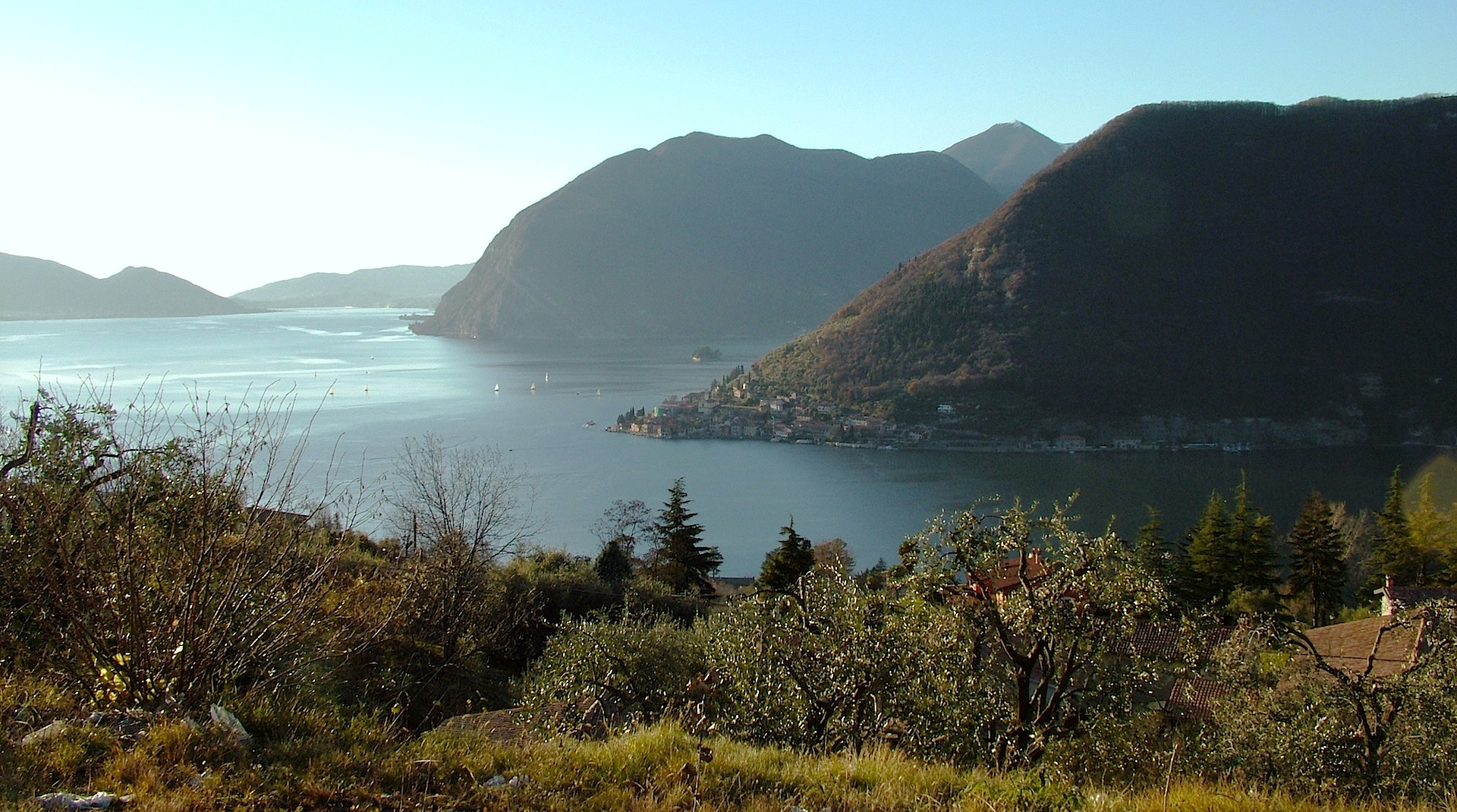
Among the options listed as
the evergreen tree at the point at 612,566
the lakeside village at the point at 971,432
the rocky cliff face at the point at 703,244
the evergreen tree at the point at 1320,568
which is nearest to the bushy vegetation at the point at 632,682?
the evergreen tree at the point at 612,566

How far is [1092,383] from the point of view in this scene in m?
53.1

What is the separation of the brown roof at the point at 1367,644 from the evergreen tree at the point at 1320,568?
812 centimetres

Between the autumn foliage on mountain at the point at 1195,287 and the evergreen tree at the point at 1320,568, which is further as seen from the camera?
the autumn foliage on mountain at the point at 1195,287

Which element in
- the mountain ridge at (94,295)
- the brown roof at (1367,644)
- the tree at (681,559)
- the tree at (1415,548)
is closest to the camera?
the brown roof at (1367,644)

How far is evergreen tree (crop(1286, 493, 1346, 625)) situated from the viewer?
18344 mm

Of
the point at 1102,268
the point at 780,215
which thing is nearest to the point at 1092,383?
the point at 1102,268

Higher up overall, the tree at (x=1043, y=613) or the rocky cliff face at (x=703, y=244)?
the rocky cliff face at (x=703, y=244)

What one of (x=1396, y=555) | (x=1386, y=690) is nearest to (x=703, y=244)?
(x=1396, y=555)

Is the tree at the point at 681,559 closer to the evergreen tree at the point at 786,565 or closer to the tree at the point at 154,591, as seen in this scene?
the evergreen tree at the point at 786,565

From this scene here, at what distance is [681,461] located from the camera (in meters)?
44.5

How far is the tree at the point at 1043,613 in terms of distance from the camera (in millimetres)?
4027

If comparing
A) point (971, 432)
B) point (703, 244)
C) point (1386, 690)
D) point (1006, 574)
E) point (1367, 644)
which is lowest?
point (971, 432)

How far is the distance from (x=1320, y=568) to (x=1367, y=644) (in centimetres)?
1094

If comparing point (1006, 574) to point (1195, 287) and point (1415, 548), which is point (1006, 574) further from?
point (1195, 287)
